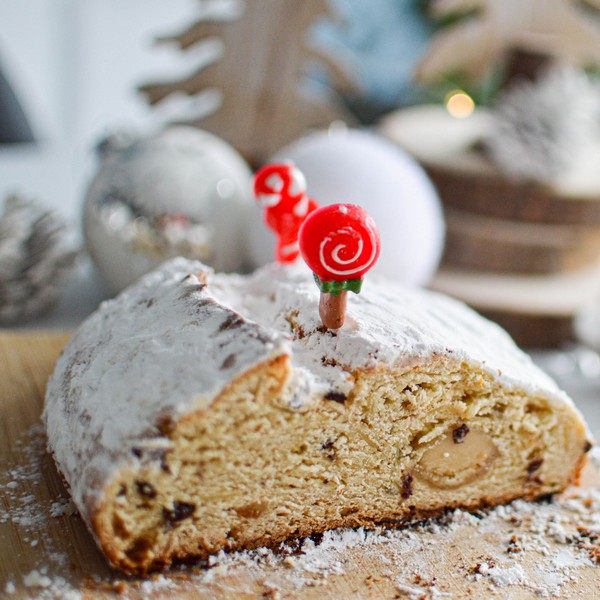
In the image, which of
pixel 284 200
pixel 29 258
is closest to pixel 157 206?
pixel 29 258

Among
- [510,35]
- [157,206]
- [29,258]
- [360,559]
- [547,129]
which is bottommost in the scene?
[360,559]

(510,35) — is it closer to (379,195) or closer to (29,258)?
(379,195)

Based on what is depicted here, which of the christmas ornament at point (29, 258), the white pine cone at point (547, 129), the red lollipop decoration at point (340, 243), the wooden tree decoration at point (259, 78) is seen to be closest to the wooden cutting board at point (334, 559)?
the red lollipop decoration at point (340, 243)

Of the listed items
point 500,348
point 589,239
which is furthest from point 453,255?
point 500,348

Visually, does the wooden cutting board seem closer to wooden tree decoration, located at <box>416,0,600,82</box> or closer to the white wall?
wooden tree decoration, located at <box>416,0,600,82</box>

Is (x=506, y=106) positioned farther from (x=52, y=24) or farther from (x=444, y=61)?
(x=52, y=24)

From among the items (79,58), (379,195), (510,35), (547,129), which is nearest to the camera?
(379,195)

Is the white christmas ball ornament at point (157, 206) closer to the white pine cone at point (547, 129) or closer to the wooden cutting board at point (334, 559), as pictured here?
the wooden cutting board at point (334, 559)
